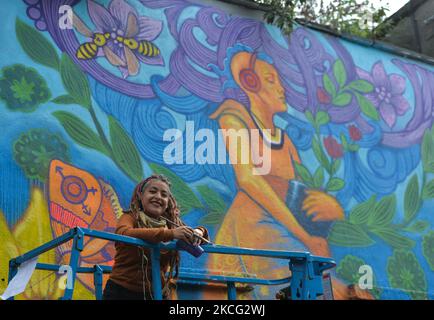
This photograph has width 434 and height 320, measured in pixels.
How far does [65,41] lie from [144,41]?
870 mm

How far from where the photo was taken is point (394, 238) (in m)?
7.73

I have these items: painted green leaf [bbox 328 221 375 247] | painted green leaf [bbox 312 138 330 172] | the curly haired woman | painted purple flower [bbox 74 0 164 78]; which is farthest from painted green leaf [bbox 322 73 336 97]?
the curly haired woman

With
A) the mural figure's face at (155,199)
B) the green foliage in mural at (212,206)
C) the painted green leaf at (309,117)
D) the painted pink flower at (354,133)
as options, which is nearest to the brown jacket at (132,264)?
the mural figure's face at (155,199)

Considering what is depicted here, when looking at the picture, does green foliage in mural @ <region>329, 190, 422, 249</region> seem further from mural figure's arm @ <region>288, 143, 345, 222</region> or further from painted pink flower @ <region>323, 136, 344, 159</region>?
painted pink flower @ <region>323, 136, 344, 159</region>

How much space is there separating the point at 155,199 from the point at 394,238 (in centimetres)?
450

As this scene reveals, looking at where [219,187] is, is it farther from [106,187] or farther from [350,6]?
[350,6]

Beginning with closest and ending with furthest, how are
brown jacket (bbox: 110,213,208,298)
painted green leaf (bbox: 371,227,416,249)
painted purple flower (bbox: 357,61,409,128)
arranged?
brown jacket (bbox: 110,213,208,298), painted green leaf (bbox: 371,227,416,249), painted purple flower (bbox: 357,61,409,128)

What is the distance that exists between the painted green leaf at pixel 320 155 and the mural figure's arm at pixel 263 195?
82cm

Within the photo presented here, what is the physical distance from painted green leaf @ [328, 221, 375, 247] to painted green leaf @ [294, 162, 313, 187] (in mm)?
553

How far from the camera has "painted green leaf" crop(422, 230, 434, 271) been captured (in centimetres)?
791

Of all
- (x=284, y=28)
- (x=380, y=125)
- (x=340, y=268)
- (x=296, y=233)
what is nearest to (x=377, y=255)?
(x=340, y=268)

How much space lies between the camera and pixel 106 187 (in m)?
6.13

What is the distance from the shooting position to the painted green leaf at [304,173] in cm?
736

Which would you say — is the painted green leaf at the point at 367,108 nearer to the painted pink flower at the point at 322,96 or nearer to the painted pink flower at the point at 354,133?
the painted pink flower at the point at 354,133
